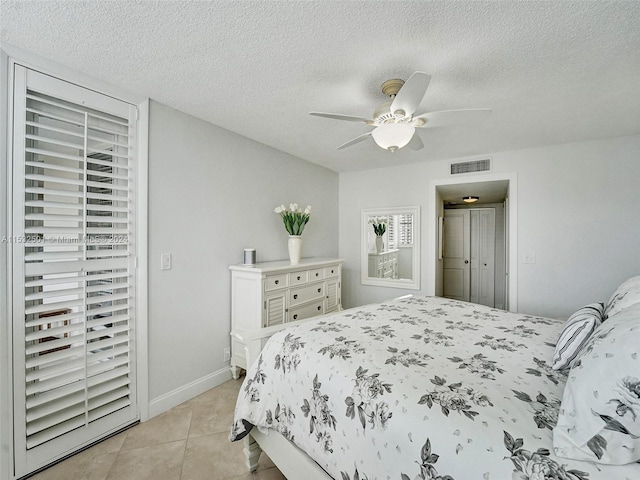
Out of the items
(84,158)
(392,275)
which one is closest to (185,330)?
(84,158)

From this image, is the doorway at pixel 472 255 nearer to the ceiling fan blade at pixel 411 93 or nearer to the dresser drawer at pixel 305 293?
the dresser drawer at pixel 305 293

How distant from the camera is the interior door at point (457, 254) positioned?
5574 mm

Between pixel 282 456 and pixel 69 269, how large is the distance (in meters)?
1.68

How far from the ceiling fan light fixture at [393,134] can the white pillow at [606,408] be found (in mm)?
1347

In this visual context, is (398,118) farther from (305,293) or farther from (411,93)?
(305,293)

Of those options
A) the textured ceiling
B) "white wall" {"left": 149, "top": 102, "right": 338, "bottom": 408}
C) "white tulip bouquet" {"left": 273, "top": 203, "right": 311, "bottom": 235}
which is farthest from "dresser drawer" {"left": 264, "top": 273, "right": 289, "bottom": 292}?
the textured ceiling

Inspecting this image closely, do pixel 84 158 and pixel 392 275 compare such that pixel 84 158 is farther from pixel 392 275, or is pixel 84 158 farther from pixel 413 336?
pixel 392 275

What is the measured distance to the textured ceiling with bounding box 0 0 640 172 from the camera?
129 centimetres

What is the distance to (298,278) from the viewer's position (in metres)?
2.97

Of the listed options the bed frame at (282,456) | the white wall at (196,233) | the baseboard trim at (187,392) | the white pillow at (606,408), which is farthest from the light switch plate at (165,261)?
the white pillow at (606,408)

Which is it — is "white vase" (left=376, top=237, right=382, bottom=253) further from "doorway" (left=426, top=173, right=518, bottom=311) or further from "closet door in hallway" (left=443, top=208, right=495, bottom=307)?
"closet door in hallway" (left=443, top=208, right=495, bottom=307)

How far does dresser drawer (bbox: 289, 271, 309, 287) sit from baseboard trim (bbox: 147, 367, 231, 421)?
41.0 inches

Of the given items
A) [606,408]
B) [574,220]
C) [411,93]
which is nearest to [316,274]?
[411,93]

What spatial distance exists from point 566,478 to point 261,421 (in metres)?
1.24
